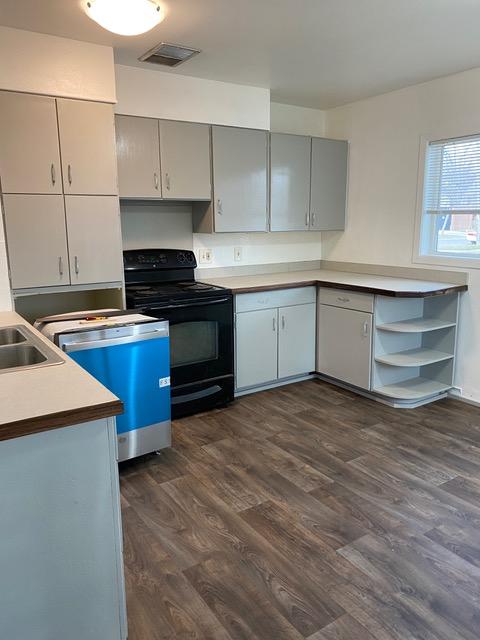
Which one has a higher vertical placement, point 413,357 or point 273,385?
point 413,357

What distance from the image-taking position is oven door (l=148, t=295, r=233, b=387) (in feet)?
10.8

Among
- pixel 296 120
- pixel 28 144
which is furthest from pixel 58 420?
pixel 296 120

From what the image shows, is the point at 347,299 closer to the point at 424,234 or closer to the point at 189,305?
the point at 424,234

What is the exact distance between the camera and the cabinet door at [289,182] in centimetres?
399

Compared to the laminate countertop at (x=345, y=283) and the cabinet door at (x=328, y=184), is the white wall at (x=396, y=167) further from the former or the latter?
the laminate countertop at (x=345, y=283)

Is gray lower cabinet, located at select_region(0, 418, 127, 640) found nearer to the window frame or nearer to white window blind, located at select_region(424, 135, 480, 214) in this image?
the window frame

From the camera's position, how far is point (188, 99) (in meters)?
3.51

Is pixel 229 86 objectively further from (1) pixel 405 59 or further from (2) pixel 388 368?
(2) pixel 388 368

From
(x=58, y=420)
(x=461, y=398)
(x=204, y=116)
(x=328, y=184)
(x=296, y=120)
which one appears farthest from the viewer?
(x=296, y=120)

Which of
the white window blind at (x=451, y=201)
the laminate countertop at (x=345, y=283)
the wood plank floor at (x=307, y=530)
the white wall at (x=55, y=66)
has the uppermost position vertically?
the white wall at (x=55, y=66)

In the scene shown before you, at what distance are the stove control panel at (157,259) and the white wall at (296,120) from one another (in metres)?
1.50

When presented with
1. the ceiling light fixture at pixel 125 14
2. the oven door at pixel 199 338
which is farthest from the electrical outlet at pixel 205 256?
the ceiling light fixture at pixel 125 14

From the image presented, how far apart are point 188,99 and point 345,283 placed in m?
1.80

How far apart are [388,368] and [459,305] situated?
708mm
